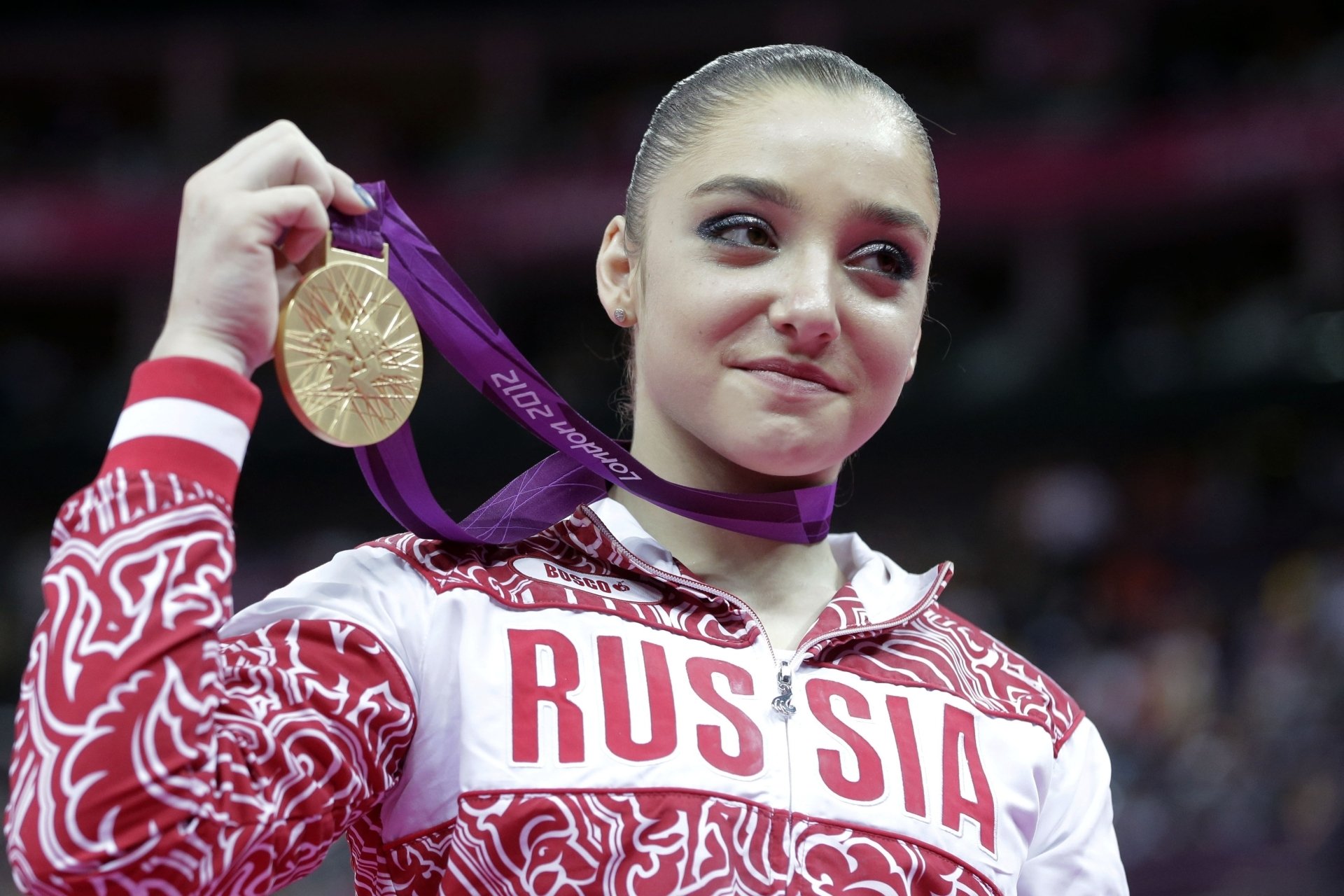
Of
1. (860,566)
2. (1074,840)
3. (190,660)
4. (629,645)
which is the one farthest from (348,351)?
(1074,840)

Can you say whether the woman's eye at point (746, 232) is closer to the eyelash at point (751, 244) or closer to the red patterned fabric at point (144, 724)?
the eyelash at point (751, 244)

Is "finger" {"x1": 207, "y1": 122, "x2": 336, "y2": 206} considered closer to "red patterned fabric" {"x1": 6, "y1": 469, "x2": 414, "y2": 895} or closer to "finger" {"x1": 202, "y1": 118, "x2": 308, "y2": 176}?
"finger" {"x1": 202, "y1": 118, "x2": 308, "y2": 176}

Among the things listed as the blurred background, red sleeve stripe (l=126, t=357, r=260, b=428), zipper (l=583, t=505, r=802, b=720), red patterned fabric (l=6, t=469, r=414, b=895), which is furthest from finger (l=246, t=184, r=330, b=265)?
the blurred background

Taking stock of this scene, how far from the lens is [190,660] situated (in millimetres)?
1115

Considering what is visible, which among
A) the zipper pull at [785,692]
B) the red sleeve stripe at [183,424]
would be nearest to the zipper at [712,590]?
the zipper pull at [785,692]

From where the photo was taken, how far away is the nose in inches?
57.5

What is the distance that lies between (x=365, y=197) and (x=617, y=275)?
0.43 meters

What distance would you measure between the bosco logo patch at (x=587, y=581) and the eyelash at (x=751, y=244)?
0.37 m

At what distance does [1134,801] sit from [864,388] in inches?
213

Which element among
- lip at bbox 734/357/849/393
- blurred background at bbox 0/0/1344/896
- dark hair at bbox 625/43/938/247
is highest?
blurred background at bbox 0/0/1344/896

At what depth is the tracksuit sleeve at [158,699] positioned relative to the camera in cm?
107

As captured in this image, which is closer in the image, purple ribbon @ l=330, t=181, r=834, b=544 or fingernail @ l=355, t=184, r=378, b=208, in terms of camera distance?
fingernail @ l=355, t=184, r=378, b=208

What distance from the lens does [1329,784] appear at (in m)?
5.54

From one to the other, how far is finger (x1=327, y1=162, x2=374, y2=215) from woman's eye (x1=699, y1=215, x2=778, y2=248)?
0.37m
